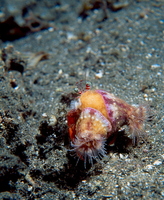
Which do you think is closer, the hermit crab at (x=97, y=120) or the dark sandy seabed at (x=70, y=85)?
the hermit crab at (x=97, y=120)

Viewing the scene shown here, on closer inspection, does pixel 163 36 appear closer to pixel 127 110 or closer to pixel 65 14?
pixel 127 110

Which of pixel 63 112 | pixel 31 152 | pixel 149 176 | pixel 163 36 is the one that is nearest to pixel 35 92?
pixel 63 112

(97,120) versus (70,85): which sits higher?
(97,120)

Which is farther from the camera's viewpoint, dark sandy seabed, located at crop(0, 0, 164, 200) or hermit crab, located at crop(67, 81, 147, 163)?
dark sandy seabed, located at crop(0, 0, 164, 200)

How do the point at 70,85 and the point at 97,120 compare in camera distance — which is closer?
the point at 97,120
